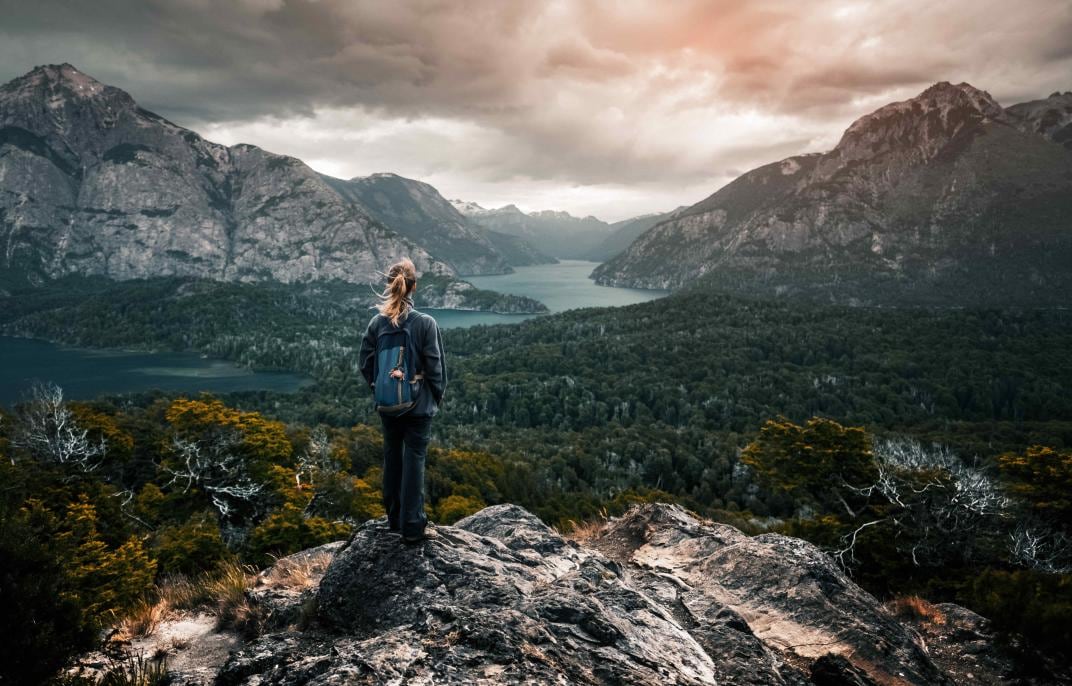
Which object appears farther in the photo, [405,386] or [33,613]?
[405,386]

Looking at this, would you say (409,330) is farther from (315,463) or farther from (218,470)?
(315,463)

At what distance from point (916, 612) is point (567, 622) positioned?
30.0 feet

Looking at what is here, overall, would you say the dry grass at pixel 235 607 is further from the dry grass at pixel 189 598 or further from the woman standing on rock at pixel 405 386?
the woman standing on rock at pixel 405 386

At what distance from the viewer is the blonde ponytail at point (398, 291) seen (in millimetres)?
6496

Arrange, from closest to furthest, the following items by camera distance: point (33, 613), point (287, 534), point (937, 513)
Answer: point (33, 613) → point (937, 513) → point (287, 534)

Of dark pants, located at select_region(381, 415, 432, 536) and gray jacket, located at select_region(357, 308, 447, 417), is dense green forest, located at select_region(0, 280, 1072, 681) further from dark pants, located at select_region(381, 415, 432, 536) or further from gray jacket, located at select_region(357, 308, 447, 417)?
gray jacket, located at select_region(357, 308, 447, 417)

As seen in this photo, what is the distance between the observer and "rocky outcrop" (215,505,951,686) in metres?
4.33

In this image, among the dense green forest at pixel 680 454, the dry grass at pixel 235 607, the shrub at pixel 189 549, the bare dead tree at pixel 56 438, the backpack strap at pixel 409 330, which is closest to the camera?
the backpack strap at pixel 409 330

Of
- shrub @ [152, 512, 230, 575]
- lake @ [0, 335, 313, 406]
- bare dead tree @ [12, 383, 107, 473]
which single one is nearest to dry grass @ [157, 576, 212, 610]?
shrub @ [152, 512, 230, 575]

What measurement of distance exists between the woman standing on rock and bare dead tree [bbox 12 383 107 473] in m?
31.0

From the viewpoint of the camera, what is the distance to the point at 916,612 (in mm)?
10242

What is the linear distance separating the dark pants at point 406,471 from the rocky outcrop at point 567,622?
0.30 metres

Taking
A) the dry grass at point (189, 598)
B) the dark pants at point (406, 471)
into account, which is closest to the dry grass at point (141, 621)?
the dry grass at point (189, 598)

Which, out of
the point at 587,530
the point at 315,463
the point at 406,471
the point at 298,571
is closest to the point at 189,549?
the point at 315,463
